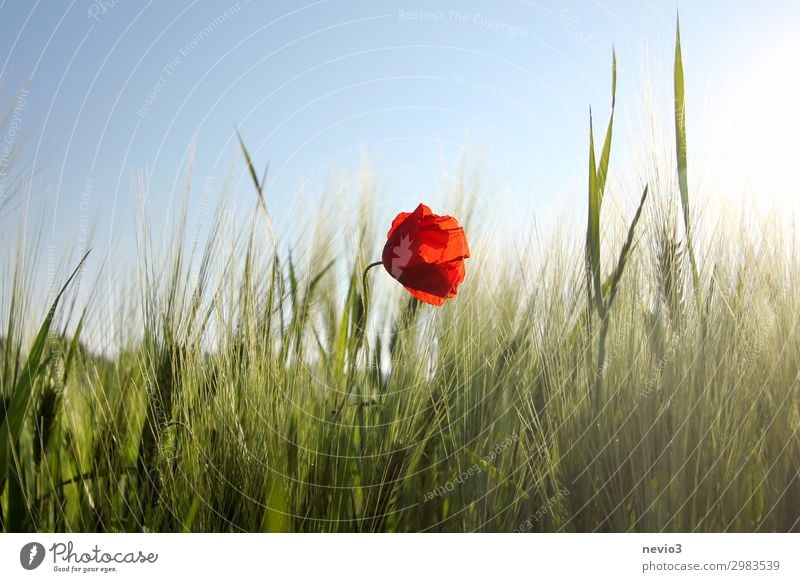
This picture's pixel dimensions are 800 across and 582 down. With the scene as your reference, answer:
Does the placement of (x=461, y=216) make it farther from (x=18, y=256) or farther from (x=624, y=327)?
(x=18, y=256)

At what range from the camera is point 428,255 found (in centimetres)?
62

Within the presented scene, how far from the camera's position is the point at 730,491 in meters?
0.60

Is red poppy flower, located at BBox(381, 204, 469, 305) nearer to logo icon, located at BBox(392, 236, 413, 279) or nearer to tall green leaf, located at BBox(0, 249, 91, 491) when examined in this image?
logo icon, located at BBox(392, 236, 413, 279)

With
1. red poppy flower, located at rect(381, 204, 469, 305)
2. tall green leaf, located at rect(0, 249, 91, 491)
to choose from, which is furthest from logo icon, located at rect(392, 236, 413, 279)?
tall green leaf, located at rect(0, 249, 91, 491)
